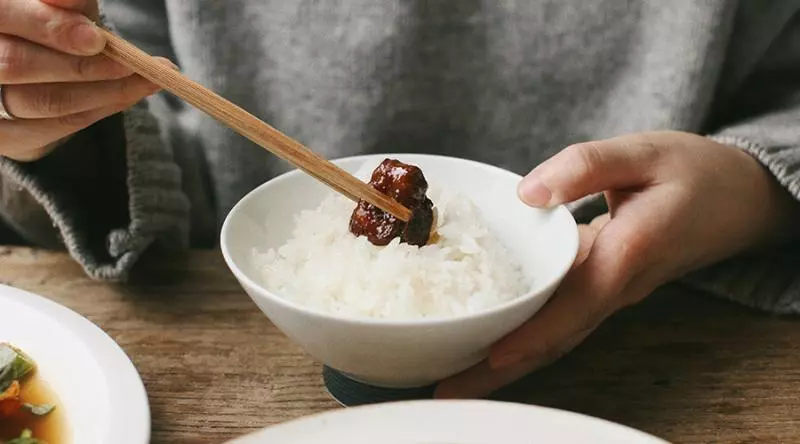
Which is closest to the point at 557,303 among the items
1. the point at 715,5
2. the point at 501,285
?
the point at 501,285

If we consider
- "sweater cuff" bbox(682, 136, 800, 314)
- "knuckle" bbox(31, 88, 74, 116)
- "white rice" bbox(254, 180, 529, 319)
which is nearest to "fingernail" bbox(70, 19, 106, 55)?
"knuckle" bbox(31, 88, 74, 116)

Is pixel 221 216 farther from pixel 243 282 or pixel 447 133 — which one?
pixel 243 282

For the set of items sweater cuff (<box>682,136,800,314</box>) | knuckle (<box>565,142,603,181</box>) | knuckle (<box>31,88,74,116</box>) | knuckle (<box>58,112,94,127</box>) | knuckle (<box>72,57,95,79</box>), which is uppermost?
knuckle (<box>72,57,95,79</box>)

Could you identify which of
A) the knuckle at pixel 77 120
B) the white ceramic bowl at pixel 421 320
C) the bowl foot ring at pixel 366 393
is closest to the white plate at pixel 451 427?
the white ceramic bowl at pixel 421 320

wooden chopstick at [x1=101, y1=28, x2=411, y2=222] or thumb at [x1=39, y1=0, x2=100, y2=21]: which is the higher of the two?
thumb at [x1=39, y1=0, x2=100, y2=21]

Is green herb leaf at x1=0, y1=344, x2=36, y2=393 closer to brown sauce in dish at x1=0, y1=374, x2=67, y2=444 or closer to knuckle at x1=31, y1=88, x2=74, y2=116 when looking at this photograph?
brown sauce in dish at x1=0, y1=374, x2=67, y2=444

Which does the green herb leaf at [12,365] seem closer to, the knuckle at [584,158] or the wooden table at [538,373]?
the wooden table at [538,373]

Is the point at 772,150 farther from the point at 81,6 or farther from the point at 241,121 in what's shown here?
the point at 81,6

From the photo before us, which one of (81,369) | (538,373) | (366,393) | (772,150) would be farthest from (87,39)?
(772,150)
